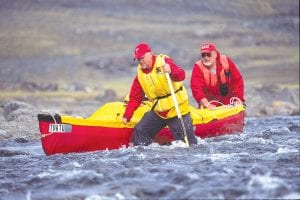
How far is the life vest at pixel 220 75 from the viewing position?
1655 cm

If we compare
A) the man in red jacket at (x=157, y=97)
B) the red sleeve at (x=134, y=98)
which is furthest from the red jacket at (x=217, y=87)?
the red sleeve at (x=134, y=98)

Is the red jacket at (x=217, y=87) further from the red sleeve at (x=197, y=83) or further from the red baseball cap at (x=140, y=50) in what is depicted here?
the red baseball cap at (x=140, y=50)

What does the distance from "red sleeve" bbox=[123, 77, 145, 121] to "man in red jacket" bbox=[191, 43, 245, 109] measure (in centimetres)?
256

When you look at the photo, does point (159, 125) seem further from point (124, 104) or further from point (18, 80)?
point (18, 80)

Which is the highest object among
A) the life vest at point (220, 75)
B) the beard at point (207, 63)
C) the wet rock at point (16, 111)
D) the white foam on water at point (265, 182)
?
the beard at point (207, 63)

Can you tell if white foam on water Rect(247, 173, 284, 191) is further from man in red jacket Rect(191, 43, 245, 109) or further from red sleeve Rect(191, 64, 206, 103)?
red sleeve Rect(191, 64, 206, 103)

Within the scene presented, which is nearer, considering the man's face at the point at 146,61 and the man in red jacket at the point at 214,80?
the man's face at the point at 146,61

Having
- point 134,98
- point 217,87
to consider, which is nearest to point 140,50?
point 134,98

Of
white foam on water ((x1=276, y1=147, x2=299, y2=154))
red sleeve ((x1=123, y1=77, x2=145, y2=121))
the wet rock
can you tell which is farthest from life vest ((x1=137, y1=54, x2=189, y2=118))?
the wet rock

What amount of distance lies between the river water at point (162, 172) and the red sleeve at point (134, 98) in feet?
2.44

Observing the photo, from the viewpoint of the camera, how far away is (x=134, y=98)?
13914 millimetres

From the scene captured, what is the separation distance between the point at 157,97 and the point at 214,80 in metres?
3.43

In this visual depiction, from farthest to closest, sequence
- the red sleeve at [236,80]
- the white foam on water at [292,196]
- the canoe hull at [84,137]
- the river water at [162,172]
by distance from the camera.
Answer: the red sleeve at [236,80] → the canoe hull at [84,137] → the river water at [162,172] → the white foam on water at [292,196]

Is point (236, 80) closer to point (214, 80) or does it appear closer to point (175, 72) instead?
point (214, 80)
